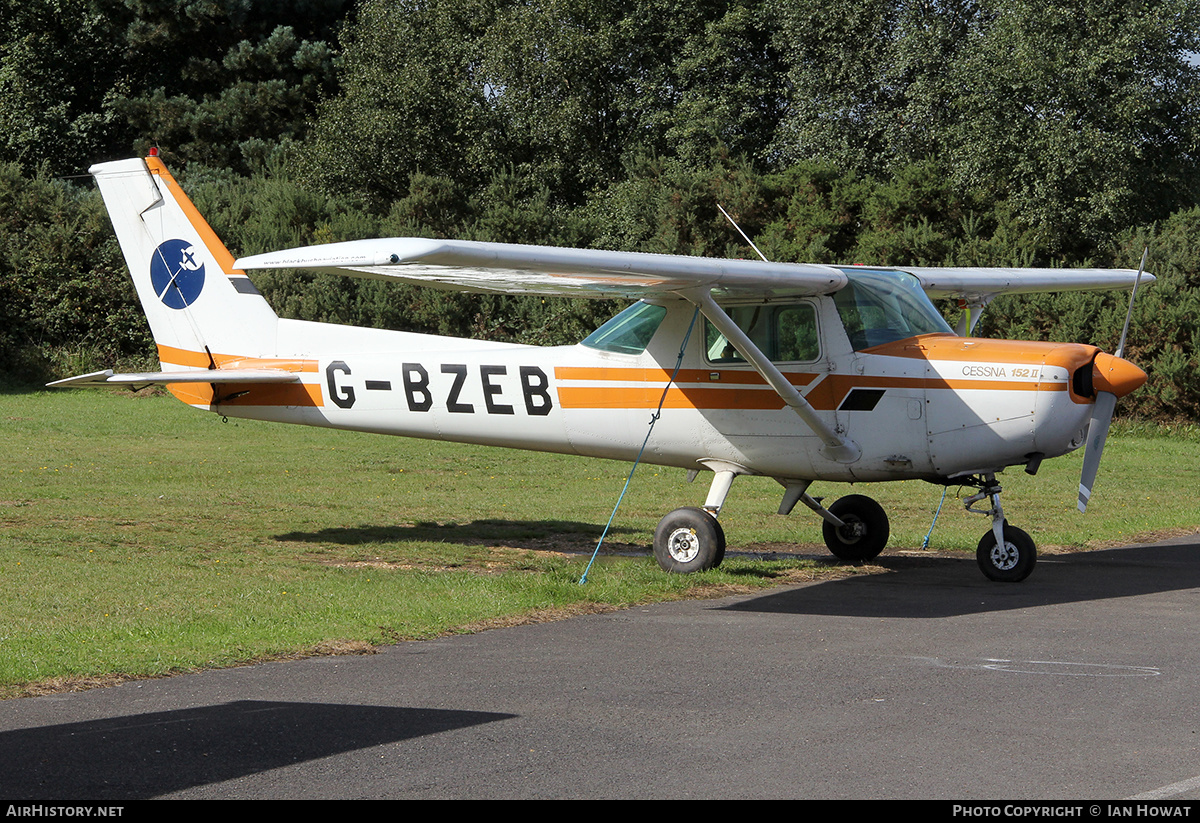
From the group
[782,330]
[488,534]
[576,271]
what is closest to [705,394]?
[782,330]

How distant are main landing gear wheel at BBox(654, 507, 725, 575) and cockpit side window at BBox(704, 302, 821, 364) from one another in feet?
4.82

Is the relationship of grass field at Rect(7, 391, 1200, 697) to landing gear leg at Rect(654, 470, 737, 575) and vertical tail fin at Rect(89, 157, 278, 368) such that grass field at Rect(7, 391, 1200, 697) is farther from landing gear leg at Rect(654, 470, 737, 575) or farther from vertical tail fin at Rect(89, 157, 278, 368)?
vertical tail fin at Rect(89, 157, 278, 368)

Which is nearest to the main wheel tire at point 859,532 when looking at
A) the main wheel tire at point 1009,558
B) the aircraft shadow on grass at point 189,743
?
the main wheel tire at point 1009,558

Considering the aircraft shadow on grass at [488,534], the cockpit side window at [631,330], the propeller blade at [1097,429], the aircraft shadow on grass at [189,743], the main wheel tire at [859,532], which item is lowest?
the aircraft shadow on grass at [488,534]

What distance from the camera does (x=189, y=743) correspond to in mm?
5512

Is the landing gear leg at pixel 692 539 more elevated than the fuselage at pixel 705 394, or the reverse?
the fuselage at pixel 705 394

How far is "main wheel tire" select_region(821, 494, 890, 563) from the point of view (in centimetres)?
1219

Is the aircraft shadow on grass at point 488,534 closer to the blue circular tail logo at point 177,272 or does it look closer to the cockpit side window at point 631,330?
the cockpit side window at point 631,330

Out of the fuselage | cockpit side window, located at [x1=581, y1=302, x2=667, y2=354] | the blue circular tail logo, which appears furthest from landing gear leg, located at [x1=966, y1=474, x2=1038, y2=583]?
the blue circular tail logo

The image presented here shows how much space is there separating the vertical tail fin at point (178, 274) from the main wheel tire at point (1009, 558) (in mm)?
7605

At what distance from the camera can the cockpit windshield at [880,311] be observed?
35.5ft

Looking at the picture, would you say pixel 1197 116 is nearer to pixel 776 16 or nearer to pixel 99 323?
pixel 776 16

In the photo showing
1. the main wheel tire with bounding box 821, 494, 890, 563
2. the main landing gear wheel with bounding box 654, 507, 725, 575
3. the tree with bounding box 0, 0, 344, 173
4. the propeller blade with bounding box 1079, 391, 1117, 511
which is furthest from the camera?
the tree with bounding box 0, 0, 344, 173

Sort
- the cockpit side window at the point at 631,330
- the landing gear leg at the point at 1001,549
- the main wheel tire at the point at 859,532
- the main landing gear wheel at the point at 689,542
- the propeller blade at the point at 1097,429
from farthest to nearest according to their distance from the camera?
the main wheel tire at the point at 859,532 < the cockpit side window at the point at 631,330 < the main landing gear wheel at the point at 689,542 < the landing gear leg at the point at 1001,549 < the propeller blade at the point at 1097,429
